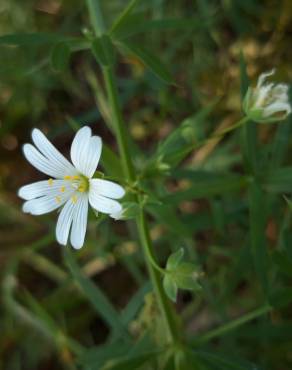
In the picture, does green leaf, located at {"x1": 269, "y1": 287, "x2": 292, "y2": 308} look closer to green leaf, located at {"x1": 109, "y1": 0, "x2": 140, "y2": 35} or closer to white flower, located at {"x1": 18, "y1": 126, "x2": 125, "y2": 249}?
white flower, located at {"x1": 18, "y1": 126, "x2": 125, "y2": 249}

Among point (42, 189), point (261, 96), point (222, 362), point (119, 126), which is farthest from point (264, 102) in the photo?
point (222, 362)

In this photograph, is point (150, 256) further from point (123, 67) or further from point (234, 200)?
point (123, 67)

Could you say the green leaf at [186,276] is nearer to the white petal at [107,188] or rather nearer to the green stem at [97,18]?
the white petal at [107,188]

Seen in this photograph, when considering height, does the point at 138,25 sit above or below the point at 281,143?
above

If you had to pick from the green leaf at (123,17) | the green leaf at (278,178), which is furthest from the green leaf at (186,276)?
the green leaf at (123,17)

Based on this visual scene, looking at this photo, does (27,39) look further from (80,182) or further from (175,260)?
(175,260)

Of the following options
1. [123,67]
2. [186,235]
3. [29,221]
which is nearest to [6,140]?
[29,221]

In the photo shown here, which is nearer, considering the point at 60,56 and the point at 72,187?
the point at 72,187
